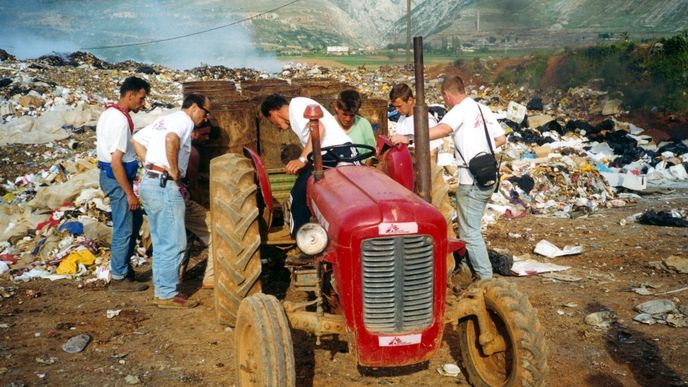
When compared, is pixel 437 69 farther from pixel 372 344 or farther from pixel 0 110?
pixel 372 344

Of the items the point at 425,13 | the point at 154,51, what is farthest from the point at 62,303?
the point at 425,13

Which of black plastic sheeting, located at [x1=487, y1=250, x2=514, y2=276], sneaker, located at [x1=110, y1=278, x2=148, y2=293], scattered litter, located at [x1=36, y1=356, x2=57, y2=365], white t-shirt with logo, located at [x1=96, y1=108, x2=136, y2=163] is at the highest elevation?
white t-shirt with logo, located at [x1=96, y1=108, x2=136, y2=163]

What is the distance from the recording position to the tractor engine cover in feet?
12.3

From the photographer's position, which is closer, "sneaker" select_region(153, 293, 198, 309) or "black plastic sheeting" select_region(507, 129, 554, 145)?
"sneaker" select_region(153, 293, 198, 309)

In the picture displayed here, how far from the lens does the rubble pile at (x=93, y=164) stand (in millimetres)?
8016

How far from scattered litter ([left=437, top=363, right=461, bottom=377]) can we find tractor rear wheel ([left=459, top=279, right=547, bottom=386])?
0.23 meters

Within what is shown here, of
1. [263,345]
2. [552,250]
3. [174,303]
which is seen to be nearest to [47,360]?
[174,303]

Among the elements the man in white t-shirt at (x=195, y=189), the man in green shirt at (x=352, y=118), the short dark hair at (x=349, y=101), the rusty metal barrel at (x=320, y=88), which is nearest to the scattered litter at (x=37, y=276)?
the man in white t-shirt at (x=195, y=189)

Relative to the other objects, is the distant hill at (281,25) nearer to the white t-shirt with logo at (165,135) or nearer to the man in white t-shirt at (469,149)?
the man in white t-shirt at (469,149)

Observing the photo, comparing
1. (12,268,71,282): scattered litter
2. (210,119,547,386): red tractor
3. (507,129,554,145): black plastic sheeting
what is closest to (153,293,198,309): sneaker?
(12,268,71,282): scattered litter

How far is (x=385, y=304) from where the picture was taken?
3809mm

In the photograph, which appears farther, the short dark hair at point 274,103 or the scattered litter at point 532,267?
the scattered litter at point 532,267

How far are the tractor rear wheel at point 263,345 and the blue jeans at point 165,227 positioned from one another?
2.03m

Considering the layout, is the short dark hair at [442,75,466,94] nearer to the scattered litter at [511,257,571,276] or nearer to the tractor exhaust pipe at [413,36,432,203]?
the tractor exhaust pipe at [413,36,432,203]
